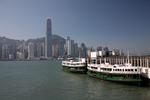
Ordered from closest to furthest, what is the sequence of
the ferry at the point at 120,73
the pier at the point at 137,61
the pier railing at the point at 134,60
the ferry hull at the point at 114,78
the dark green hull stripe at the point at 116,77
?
the ferry hull at the point at 114,78
the dark green hull stripe at the point at 116,77
the ferry at the point at 120,73
the pier at the point at 137,61
the pier railing at the point at 134,60

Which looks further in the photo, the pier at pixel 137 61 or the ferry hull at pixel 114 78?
the pier at pixel 137 61

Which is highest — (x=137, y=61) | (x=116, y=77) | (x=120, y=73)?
(x=137, y=61)

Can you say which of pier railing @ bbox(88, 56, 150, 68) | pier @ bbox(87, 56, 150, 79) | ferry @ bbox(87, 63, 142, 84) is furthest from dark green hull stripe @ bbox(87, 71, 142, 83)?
pier railing @ bbox(88, 56, 150, 68)

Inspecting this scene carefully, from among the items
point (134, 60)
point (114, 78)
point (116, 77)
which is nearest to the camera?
point (116, 77)

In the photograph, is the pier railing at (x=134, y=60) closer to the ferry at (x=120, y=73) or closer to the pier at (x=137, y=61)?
the pier at (x=137, y=61)

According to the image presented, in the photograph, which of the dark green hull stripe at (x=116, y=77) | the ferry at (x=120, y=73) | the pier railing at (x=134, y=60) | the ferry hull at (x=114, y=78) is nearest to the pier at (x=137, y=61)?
the pier railing at (x=134, y=60)

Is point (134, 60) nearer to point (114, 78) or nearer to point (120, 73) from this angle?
point (120, 73)

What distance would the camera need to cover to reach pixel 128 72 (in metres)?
33.5

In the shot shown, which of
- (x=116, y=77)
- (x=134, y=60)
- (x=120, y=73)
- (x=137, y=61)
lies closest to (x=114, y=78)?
(x=116, y=77)

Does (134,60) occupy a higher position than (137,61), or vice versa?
(134,60)

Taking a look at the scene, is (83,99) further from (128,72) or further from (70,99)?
(128,72)

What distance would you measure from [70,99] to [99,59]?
36.9m

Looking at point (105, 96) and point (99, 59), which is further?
point (99, 59)

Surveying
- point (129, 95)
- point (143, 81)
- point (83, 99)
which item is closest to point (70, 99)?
point (83, 99)
